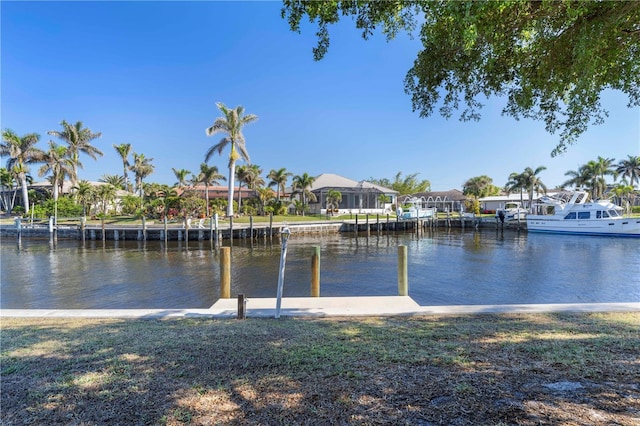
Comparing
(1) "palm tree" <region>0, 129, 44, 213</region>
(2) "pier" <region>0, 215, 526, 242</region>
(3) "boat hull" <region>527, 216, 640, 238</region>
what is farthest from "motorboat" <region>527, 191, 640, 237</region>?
(1) "palm tree" <region>0, 129, 44, 213</region>

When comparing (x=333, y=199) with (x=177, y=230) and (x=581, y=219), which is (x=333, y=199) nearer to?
(x=177, y=230)

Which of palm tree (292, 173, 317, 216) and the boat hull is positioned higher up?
palm tree (292, 173, 317, 216)

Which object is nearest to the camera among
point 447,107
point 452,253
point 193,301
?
point 447,107

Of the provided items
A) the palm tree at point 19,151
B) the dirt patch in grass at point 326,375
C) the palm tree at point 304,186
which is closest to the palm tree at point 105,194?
the palm tree at point 19,151

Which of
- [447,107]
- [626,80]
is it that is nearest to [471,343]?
[447,107]

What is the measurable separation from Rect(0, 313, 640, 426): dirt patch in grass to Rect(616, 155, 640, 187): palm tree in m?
74.6

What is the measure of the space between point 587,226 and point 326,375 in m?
41.5

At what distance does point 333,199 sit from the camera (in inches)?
2055

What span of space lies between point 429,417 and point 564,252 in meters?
26.8

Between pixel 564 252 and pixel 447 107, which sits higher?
pixel 447 107

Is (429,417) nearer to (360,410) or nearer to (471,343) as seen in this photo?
(360,410)

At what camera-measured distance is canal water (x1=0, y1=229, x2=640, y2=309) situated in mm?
12141

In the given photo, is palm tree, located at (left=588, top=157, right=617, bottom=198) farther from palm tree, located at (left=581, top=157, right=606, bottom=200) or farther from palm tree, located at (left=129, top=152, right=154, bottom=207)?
palm tree, located at (left=129, top=152, right=154, bottom=207)

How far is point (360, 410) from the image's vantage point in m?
2.85
